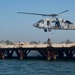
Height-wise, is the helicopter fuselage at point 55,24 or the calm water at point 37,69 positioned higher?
the helicopter fuselage at point 55,24

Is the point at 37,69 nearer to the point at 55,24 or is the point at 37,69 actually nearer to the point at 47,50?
the point at 47,50

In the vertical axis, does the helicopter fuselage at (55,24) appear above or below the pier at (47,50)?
above

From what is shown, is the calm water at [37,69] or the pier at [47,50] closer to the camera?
the calm water at [37,69]

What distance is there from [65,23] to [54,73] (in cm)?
5499

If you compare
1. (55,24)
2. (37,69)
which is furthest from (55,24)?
(37,69)

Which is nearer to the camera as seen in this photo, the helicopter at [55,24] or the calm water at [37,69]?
the calm water at [37,69]

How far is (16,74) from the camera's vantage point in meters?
66.9

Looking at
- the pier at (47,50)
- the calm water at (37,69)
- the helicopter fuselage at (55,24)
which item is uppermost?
the helicopter fuselage at (55,24)

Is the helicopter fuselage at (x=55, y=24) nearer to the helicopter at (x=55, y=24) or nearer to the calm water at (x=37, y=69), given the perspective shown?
the helicopter at (x=55, y=24)

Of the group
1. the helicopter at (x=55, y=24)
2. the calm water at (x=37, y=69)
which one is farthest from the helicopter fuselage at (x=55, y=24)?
the calm water at (x=37, y=69)

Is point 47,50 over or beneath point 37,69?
over

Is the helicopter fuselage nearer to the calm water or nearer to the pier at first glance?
the pier

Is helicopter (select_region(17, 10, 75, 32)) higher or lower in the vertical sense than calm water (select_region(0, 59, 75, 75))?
higher

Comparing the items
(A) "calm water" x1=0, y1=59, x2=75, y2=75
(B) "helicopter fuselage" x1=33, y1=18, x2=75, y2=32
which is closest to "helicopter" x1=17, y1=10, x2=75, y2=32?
(B) "helicopter fuselage" x1=33, y1=18, x2=75, y2=32
